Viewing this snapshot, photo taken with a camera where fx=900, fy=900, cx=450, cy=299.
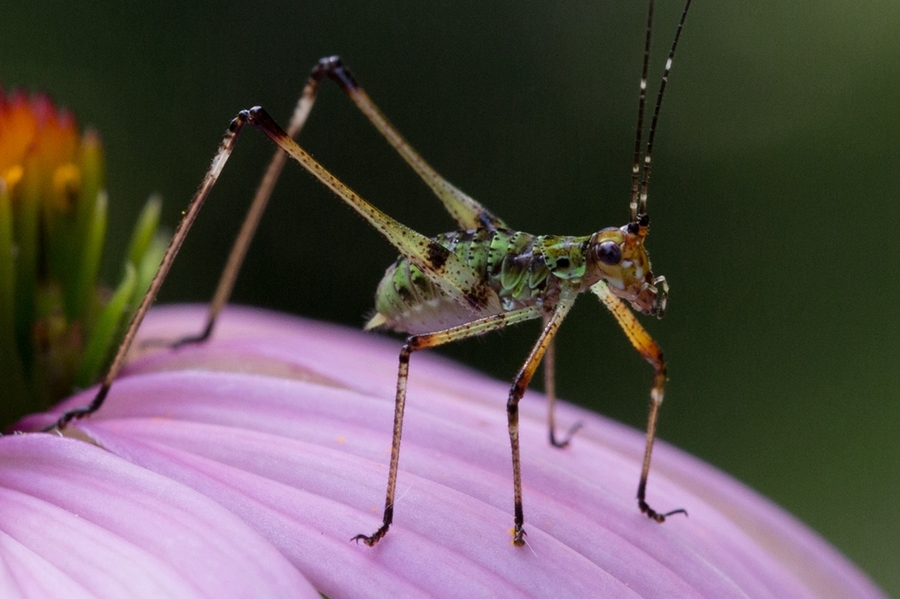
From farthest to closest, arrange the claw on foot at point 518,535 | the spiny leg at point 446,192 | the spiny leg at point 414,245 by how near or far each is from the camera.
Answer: the spiny leg at point 446,192
the spiny leg at point 414,245
the claw on foot at point 518,535

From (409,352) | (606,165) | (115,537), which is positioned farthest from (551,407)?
(606,165)

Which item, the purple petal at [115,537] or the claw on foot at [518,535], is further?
the claw on foot at [518,535]

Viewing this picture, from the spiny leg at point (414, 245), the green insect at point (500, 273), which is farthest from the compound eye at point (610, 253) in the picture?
the spiny leg at point (414, 245)

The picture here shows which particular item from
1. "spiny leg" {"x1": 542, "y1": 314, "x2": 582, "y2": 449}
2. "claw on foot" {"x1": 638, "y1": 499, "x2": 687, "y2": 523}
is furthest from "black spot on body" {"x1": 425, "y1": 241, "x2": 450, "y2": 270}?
"claw on foot" {"x1": 638, "y1": 499, "x2": 687, "y2": 523}

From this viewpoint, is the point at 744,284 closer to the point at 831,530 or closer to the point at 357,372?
the point at 831,530

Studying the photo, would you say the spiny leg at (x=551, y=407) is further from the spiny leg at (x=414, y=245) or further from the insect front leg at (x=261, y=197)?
the insect front leg at (x=261, y=197)

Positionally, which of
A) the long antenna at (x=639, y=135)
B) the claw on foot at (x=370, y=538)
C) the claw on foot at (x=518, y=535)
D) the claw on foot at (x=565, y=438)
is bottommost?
the claw on foot at (x=565, y=438)
